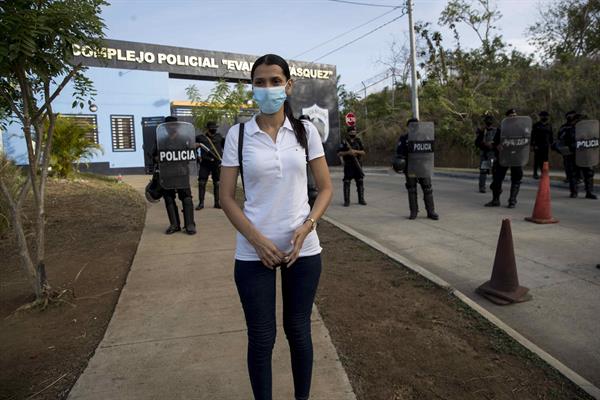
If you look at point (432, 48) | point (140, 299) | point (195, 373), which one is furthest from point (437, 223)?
point (432, 48)

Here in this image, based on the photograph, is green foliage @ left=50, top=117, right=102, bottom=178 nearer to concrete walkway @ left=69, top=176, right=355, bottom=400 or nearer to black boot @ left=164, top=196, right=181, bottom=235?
black boot @ left=164, top=196, right=181, bottom=235

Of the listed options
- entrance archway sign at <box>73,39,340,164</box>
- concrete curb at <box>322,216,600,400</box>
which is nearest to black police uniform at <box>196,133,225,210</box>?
concrete curb at <box>322,216,600,400</box>

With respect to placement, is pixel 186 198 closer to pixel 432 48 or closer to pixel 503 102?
pixel 503 102

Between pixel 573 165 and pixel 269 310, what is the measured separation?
31.2 ft

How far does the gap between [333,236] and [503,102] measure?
56.6 feet

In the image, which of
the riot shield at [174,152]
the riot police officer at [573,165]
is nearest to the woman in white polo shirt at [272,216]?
the riot shield at [174,152]

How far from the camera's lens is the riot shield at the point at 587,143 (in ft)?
29.9

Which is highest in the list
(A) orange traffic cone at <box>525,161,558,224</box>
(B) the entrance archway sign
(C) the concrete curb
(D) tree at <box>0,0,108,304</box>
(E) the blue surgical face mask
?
(B) the entrance archway sign

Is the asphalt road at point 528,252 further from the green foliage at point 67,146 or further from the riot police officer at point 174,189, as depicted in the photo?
the green foliage at point 67,146

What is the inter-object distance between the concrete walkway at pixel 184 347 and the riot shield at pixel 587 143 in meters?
7.55

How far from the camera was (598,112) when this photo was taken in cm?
1502

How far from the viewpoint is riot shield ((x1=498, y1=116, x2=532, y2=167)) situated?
830 centimetres

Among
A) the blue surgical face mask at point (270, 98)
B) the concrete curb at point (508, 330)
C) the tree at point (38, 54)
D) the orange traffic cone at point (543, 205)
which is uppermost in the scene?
the tree at point (38, 54)

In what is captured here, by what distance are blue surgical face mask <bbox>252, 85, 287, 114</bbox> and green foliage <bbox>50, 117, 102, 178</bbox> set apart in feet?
40.0
